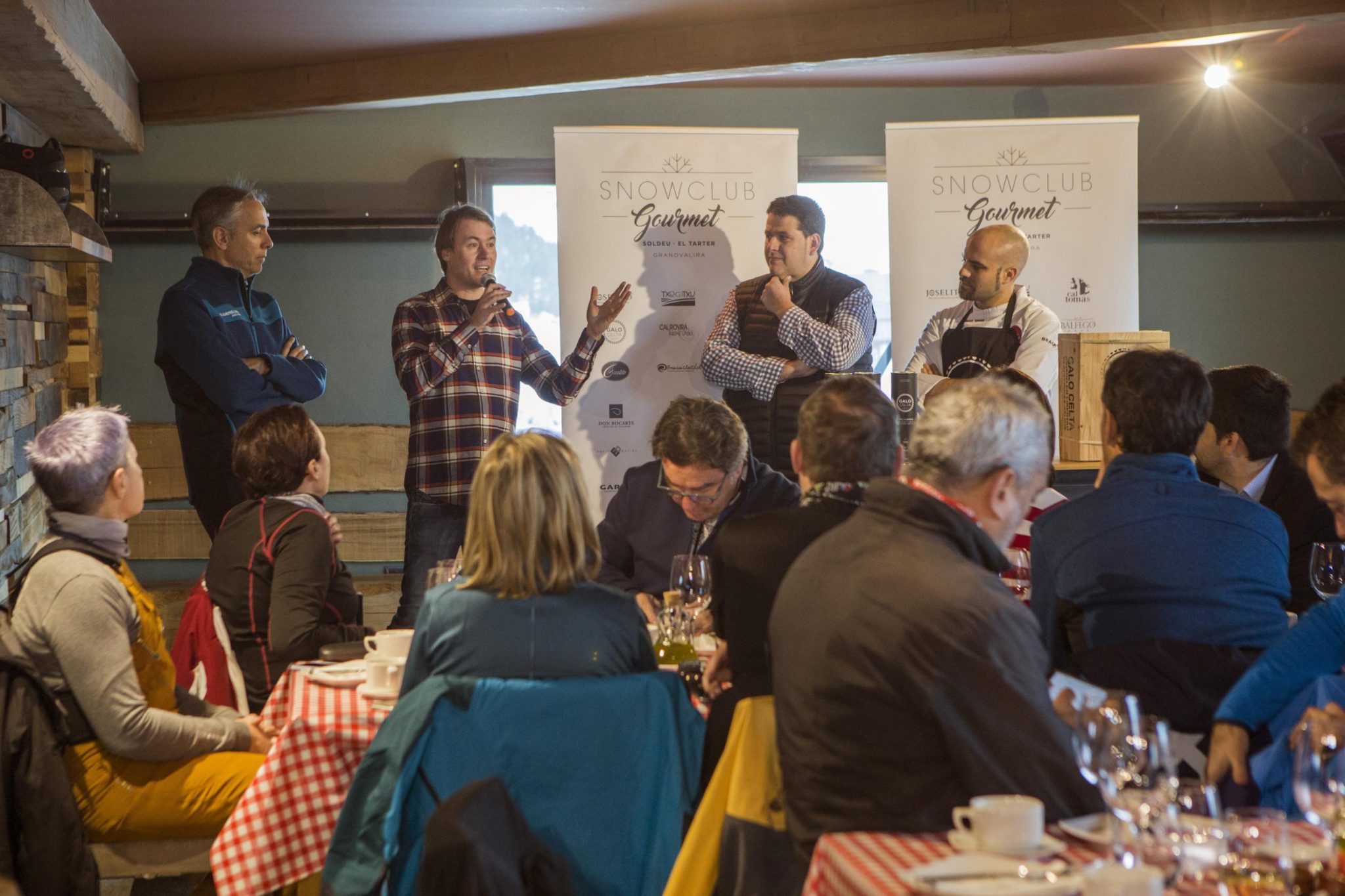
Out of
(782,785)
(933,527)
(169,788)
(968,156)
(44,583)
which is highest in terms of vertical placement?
(968,156)

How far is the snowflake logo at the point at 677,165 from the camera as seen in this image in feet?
17.9

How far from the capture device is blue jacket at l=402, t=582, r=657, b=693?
213 centimetres

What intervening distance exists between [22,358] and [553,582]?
3.16 m

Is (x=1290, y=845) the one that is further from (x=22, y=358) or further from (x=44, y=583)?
(x=22, y=358)

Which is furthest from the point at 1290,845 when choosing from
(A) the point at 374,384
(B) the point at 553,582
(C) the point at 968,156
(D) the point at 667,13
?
(A) the point at 374,384

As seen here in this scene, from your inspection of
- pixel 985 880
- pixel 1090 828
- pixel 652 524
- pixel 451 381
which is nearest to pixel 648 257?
pixel 451 381

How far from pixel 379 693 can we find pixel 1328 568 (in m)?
2.09

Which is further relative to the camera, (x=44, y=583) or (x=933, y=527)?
(x=44, y=583)

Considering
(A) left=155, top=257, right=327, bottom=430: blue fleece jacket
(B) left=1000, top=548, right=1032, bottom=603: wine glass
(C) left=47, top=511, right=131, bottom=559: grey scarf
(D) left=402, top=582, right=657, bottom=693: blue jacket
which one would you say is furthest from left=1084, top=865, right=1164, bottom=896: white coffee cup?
(A) left=155, top=257, right=327, bottom=430: blue fleece jacket

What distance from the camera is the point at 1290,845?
1492 millimetres

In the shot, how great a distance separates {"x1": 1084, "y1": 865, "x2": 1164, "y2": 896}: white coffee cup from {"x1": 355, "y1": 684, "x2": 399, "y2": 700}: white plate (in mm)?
1443

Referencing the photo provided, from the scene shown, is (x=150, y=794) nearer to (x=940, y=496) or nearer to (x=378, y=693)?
(x=378, y=693)

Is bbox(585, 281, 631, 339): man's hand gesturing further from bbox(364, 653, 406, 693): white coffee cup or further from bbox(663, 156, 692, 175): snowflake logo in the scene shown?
bbox(364, 653, 406, 693): white coffee cup

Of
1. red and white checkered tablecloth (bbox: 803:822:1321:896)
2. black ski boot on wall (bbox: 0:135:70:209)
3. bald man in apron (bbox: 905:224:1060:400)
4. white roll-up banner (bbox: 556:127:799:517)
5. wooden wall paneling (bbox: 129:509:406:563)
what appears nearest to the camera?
red and white checkered tablecloth (bbox: 803:822:1321:896)
